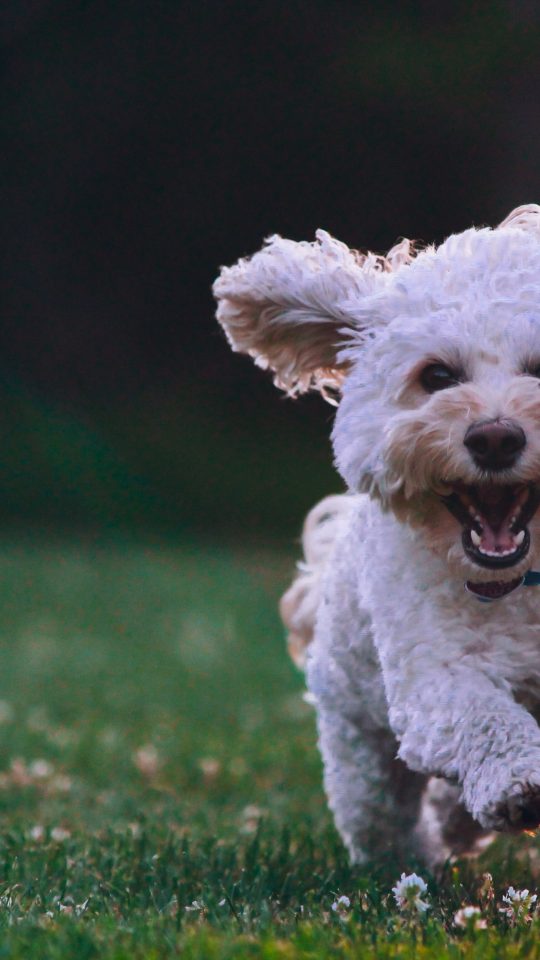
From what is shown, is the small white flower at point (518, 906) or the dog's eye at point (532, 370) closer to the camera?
the small white flower at point (518, 906)

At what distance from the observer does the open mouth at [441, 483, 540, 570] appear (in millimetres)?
3553

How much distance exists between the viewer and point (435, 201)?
1925 cm

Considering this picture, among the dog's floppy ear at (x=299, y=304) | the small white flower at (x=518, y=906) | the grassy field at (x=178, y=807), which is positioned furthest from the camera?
the dog's floppy ear at (x=299, y=304)

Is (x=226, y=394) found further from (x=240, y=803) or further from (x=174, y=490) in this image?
(x=240, y=803)

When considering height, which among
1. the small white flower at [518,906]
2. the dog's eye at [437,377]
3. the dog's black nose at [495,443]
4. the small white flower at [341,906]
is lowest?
the small white flower at [341,906]

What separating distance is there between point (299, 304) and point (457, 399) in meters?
0.89

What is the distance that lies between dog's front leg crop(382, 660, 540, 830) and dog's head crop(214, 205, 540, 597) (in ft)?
0.83

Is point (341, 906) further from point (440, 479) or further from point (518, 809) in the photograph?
point (440, 479)

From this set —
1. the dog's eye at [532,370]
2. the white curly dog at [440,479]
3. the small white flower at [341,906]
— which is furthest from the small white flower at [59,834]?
the dog's eye at [532,370]

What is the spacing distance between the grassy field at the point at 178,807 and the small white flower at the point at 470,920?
16mm

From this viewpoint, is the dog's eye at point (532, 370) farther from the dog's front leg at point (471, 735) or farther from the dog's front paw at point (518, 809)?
the dog's front paw at point (518, 809)

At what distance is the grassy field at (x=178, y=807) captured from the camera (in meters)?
3.13

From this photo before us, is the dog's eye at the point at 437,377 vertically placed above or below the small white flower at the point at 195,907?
above

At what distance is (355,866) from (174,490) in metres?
15.4
